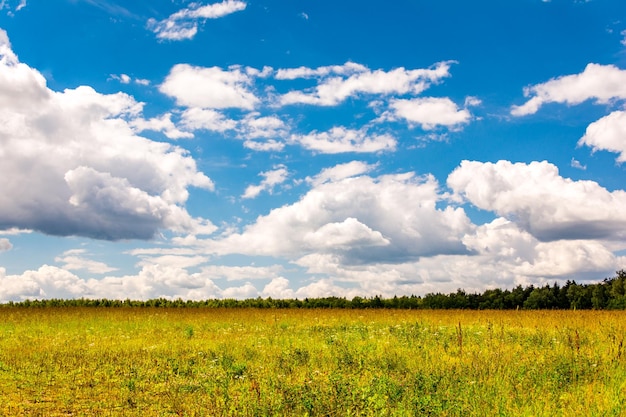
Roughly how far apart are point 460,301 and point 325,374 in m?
55.4

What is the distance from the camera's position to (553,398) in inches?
355

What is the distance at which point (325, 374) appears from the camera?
1123 cm

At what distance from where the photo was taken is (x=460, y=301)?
207 ft

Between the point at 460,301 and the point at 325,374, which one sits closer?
the point at 325,374

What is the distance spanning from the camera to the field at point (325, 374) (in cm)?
857

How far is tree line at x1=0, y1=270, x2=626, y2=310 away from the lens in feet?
182

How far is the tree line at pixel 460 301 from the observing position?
55.5 metres

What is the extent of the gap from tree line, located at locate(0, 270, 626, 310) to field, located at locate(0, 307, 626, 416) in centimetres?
3118

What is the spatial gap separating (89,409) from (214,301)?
180 ft

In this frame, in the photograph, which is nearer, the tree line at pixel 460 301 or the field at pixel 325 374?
the field at pixel 325 374

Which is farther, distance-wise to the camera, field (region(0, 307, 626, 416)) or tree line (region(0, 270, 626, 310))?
tree line (region(0, 270, 626, 310))

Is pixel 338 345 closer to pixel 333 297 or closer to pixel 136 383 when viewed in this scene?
pixel 136 383

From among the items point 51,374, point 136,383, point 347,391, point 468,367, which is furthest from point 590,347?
point 51,374

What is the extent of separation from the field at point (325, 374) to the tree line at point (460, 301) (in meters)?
31.2
